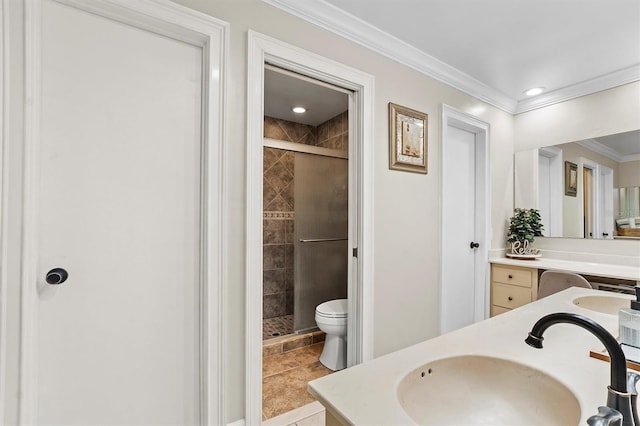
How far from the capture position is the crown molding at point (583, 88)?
2.43m

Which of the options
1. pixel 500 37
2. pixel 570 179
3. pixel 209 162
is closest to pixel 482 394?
pixel 209 162

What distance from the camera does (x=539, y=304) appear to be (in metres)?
1.34

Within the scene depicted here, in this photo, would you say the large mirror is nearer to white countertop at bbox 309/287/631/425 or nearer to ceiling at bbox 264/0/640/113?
ceiling at bbox 264/0/640/113

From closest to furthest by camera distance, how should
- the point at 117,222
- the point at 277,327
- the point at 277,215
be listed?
the point at 117,222
the point at 277,327
the point at 277,215

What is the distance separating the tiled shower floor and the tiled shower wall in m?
0.07

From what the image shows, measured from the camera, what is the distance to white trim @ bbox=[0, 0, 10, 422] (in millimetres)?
1090

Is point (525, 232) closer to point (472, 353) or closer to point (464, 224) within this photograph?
point (464, 224)

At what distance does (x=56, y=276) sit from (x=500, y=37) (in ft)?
9.13

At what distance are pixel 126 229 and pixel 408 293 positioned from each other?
1827 mm

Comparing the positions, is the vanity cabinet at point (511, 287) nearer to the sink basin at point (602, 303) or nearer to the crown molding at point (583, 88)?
the sink basin at point (602, 303)

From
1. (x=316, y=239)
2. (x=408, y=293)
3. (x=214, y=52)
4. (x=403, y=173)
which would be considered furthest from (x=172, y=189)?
(x=316, y=239)

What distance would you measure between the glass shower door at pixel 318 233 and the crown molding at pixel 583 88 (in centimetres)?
192

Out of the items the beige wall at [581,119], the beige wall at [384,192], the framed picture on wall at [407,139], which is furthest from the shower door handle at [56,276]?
the beige wall at [581,119]

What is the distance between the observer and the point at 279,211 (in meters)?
3.59
